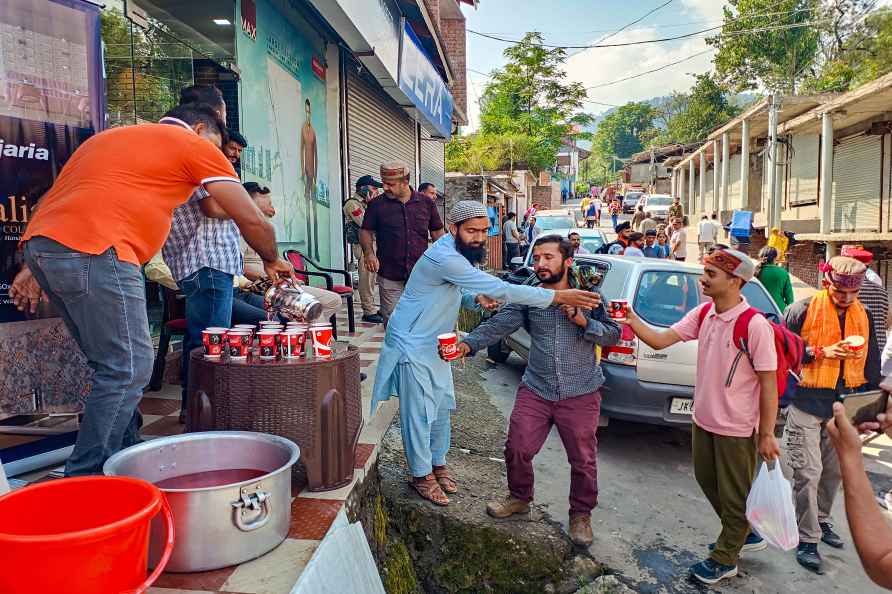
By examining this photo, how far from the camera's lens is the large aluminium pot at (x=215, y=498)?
2.06 meters

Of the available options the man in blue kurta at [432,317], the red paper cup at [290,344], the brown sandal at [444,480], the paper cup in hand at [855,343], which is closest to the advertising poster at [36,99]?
the red paper cup at [290,344]

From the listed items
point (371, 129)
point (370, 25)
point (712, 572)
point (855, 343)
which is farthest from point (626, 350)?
point (371, 129)

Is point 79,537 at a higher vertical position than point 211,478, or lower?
higher

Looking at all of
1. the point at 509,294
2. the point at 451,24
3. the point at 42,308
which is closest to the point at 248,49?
the point at 42,308

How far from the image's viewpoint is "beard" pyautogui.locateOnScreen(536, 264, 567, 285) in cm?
351

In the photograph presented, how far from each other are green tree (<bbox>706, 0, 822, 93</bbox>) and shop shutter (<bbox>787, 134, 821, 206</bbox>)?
1574cm

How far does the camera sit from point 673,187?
129 ft

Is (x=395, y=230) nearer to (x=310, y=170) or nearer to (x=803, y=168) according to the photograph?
(x=310, y=170)

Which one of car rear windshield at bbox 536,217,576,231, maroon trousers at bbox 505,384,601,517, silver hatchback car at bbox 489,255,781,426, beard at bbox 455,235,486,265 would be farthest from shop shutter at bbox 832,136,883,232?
beard at bbox 455,235,486,265

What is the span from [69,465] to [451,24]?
19.7 metres

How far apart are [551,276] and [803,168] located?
1946 cm

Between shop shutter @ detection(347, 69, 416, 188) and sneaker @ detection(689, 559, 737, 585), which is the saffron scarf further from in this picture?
shop shutter @ detection(347, 69, 416, 188)

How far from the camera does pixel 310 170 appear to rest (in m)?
8.48

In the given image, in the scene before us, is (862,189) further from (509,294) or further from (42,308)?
(42,308)
